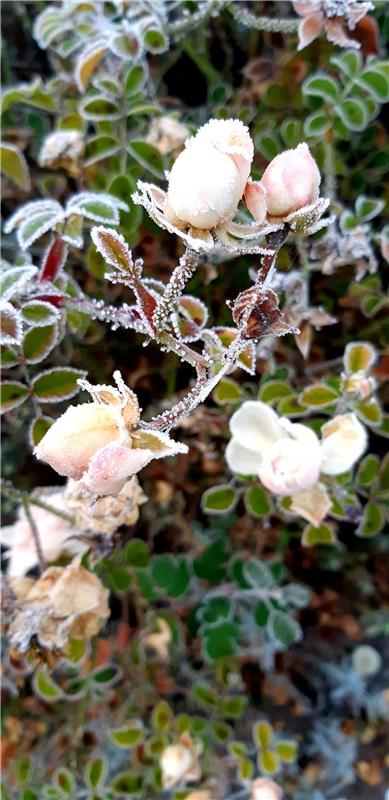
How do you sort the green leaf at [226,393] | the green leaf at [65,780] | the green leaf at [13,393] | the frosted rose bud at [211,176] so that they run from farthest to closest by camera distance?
the green leaf at [65,780]
the green leaf at [226,393]
the green leaf at [13,393]
the frosted rose bud at [211,176]

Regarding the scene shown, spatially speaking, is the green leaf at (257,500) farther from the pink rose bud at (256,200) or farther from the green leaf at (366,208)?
the pink rose bud at (256,200)

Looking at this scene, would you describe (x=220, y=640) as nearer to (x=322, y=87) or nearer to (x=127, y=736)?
(x=127, y=736)

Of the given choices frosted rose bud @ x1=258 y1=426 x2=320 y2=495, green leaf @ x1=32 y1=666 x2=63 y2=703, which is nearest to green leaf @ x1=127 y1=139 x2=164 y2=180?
frosted rose bud @ x1=258 y1=426 x2=320 y2=495

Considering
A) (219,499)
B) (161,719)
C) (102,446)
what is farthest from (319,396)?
(161,719)

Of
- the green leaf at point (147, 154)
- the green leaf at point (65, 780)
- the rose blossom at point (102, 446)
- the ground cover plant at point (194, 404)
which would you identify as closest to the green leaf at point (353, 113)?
the ground cover plant at point (194, 404)

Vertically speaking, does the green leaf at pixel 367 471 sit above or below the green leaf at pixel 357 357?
below

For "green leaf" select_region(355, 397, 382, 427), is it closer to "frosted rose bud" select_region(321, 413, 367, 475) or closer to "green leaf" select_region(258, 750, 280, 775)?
"frosted rose bud" select_region(321, 413, 367, 475)
